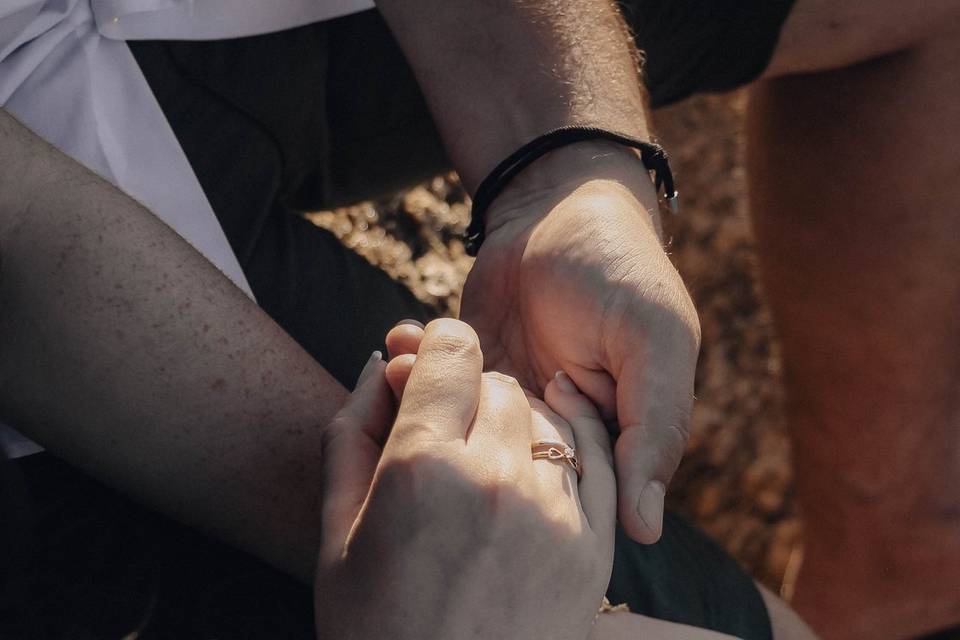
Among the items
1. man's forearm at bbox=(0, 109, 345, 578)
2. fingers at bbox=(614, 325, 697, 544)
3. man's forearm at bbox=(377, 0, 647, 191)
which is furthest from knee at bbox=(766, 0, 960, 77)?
man's forearm at bbox=(0, 109, 345, 578)

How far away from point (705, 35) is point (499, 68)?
406mm

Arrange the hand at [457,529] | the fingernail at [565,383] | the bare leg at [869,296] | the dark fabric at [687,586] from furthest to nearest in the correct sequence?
the bare leg at [869,296] → the dark fabric at [687,586] → the fingernail at [565,383] → the hand at [457,529]

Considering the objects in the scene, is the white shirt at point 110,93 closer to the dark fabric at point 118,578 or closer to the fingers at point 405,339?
the dark fabric at point 118,578

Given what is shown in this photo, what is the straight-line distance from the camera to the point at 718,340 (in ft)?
8.70

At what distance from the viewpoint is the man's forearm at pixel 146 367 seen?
99 cm

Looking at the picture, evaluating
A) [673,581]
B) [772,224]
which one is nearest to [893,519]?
[772,224]

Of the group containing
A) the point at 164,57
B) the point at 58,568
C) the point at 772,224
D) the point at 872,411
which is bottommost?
the point at 872,411

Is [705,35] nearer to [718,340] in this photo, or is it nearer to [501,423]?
[501,423]

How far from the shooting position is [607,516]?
3.11 feet

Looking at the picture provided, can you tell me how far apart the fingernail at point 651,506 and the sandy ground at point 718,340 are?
1.35 m

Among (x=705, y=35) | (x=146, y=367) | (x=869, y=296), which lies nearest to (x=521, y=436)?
(x=146, y=367)

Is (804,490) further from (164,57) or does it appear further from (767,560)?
(164,57)

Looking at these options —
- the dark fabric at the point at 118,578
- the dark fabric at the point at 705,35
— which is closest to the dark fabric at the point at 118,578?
the dark fabric at the point at 118,578

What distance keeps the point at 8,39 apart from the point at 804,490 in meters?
1.82
